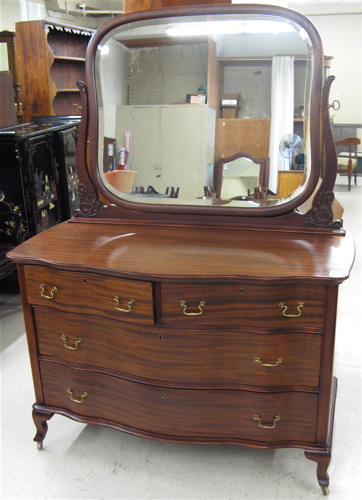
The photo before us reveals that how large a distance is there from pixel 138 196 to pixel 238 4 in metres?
0.88

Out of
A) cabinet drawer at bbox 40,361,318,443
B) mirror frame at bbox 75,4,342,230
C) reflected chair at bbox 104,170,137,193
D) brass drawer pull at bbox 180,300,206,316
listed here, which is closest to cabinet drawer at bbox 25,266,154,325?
brass drawer pull at bbox 180,300,206,316

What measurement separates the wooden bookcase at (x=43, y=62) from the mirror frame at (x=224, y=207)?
225cm

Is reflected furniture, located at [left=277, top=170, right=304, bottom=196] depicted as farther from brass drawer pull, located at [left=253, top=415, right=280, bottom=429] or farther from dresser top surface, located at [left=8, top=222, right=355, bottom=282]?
brass drawer pull, located at [left=253, top=415, right=280, bottom=429]

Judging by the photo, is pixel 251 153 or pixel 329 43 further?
pixel 329 43

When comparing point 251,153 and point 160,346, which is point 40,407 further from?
point 251,153

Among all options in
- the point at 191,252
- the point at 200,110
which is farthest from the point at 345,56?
the point at 191,252

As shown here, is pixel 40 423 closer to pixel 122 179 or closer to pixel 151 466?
pixel 151 466

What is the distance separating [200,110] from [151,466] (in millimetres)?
1530

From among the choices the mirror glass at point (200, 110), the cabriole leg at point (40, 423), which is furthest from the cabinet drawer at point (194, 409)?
the mirror glass at point (200, 110)

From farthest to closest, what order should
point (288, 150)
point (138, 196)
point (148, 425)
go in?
point (138, 196)
point (288, 150)
point (148, 425)

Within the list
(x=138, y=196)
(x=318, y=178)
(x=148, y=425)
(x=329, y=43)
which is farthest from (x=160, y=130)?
(x=329, y=43)

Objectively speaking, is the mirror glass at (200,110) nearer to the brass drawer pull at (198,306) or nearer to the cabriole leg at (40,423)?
the brass drawer pull at (198,306)

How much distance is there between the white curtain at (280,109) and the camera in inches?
78.7

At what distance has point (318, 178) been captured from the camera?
6.30 feet
